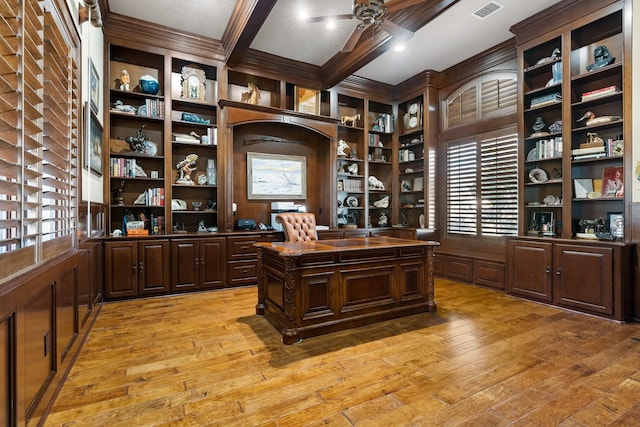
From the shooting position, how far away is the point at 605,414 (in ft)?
5.76

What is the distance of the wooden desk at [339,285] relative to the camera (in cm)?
273

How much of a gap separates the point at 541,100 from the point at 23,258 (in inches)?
202

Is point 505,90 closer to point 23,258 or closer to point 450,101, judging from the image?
point 450,101

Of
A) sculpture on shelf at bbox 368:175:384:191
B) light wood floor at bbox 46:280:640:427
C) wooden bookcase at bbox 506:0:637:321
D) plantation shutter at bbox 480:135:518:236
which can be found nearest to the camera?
light wood floor at bbox 46:280:640:427

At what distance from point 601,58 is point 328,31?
10.3 ft

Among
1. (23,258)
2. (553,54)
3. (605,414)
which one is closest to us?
(23,258)

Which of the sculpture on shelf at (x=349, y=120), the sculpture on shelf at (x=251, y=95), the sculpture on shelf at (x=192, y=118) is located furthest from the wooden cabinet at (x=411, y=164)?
the sculpture on shelf at (x=192, y=118)

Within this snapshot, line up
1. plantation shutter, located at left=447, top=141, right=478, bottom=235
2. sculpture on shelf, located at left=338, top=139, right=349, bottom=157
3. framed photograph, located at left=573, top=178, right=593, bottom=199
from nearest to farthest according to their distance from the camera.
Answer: framed photograph, located at left=573, top=178, right=593, bottom=199 < plantation shutter, located at left=447, top=141, right=478, bottom=235 < sculpture on shelf, located at left=338, top=139, right=349, bottom=157

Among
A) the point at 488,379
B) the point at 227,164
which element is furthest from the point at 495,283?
the point at 227,164

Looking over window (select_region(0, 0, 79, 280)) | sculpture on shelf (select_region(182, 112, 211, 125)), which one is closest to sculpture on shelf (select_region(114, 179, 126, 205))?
sculpture on shelf (select_region(182, 112, 211, 125))

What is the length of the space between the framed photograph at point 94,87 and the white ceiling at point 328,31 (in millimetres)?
978

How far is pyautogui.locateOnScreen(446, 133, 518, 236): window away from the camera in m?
4.55

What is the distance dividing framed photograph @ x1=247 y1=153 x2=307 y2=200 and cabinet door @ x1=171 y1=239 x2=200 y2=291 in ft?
4.22

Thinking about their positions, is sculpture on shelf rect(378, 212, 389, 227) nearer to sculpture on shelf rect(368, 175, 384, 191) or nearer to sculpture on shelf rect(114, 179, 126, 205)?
sculpture on shelf rect(368, 175, 384, 191)
